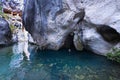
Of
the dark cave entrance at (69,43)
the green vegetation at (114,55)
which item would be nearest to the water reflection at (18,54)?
the dark cave entrance at (69,43)

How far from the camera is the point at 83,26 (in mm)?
13172

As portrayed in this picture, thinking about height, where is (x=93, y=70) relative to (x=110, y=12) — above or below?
below

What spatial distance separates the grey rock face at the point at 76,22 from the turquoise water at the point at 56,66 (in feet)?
2.16

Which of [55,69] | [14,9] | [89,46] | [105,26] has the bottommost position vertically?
[55,69]

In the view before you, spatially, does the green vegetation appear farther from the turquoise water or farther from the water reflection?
the water reflection

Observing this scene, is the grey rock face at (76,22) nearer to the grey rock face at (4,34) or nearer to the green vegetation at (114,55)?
the green vegetation at (114,55)

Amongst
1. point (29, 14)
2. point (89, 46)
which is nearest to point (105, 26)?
point (89, 46)

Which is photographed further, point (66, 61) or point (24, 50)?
point (24, 50)

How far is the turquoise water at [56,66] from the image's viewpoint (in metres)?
9.12

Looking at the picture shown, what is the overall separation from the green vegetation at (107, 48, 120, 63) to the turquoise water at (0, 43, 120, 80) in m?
0.22

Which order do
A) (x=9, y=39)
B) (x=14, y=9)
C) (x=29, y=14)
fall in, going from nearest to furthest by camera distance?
(x=29, y=14), (x=9, y=39), (x=14, y=9)

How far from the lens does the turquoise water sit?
9125 mm

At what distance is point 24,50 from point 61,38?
2942mm

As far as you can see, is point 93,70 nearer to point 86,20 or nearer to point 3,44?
point 86,20
